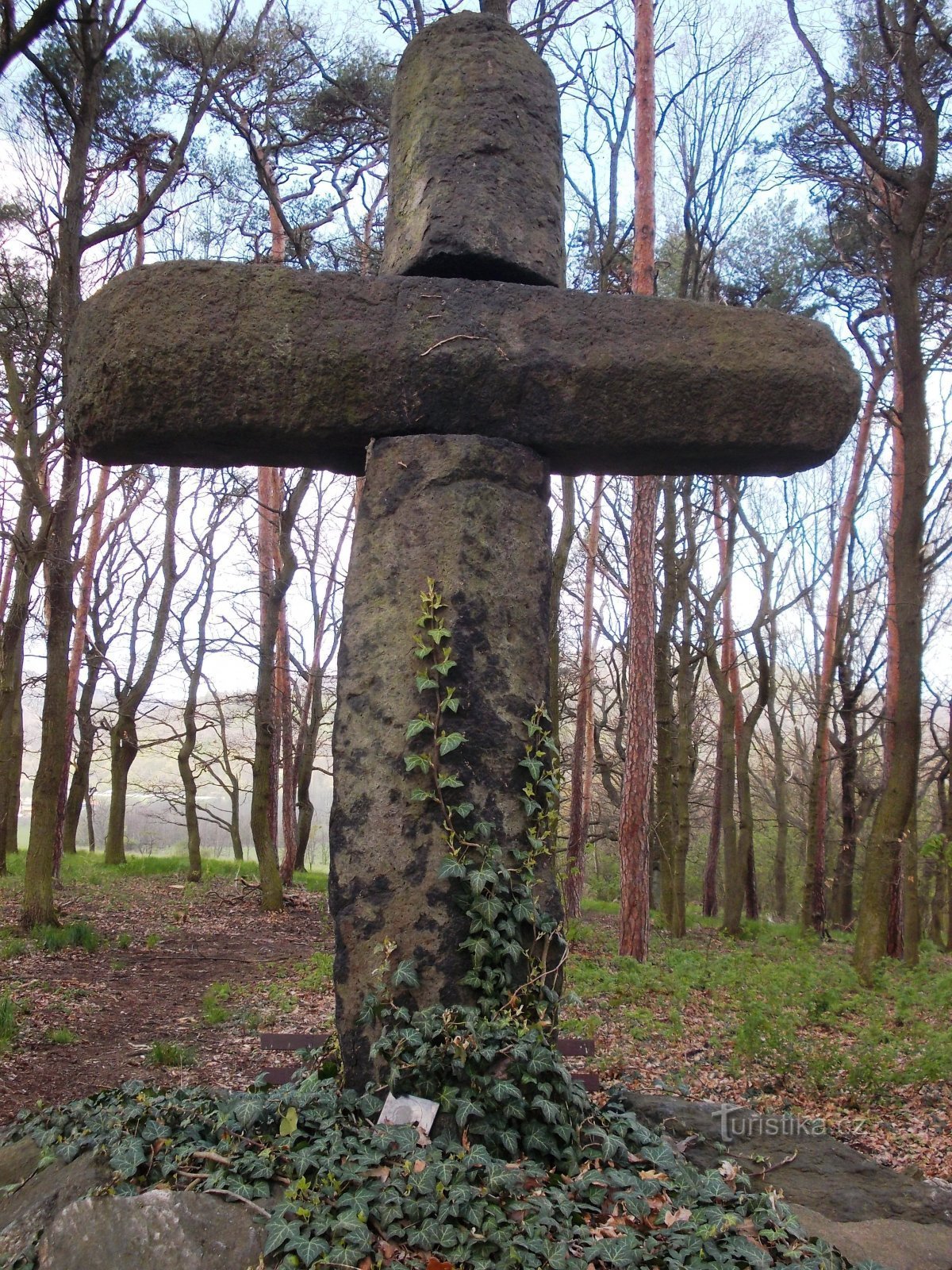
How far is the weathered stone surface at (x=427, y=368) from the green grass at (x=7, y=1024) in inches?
164

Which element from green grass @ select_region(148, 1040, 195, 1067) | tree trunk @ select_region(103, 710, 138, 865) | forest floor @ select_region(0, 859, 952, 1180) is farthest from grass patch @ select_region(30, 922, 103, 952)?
tree trunk @ select_region(103, 710, 138, 865)

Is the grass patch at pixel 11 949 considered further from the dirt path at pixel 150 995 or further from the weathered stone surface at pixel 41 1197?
the weathered stone surface at pixel 41 1197

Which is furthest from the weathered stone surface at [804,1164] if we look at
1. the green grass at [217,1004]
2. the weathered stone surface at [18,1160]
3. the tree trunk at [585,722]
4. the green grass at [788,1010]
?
the tree trunk at [585,722]

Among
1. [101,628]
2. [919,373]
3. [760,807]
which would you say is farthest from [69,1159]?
[760,807]

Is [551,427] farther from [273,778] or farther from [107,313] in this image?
[273,778]

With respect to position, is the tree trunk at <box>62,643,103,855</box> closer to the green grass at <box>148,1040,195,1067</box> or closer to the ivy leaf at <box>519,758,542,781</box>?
the green grass at <box>148,1040,195,1067</box>

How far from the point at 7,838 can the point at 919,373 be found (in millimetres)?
15770

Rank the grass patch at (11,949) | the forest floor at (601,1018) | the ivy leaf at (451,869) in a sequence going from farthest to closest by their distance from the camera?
the grass patch at (11,949)
the forest floor at (601,1018)
the ivy leaf at (451,869)

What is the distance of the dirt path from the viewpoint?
5.48 m

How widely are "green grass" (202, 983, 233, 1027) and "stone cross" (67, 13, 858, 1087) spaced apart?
13.7 ft

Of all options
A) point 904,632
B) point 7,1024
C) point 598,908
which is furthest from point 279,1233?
point 598,908

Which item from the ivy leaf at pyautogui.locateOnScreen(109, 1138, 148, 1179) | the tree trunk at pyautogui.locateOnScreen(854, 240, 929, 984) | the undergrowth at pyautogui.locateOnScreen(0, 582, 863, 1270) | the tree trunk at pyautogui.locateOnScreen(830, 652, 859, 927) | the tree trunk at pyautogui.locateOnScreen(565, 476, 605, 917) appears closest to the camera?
the undergrowth at pyautogui.locateOnScreen(0, 582, 863, 1270)

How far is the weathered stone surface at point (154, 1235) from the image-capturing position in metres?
2.11

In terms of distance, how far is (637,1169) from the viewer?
2816 mm
